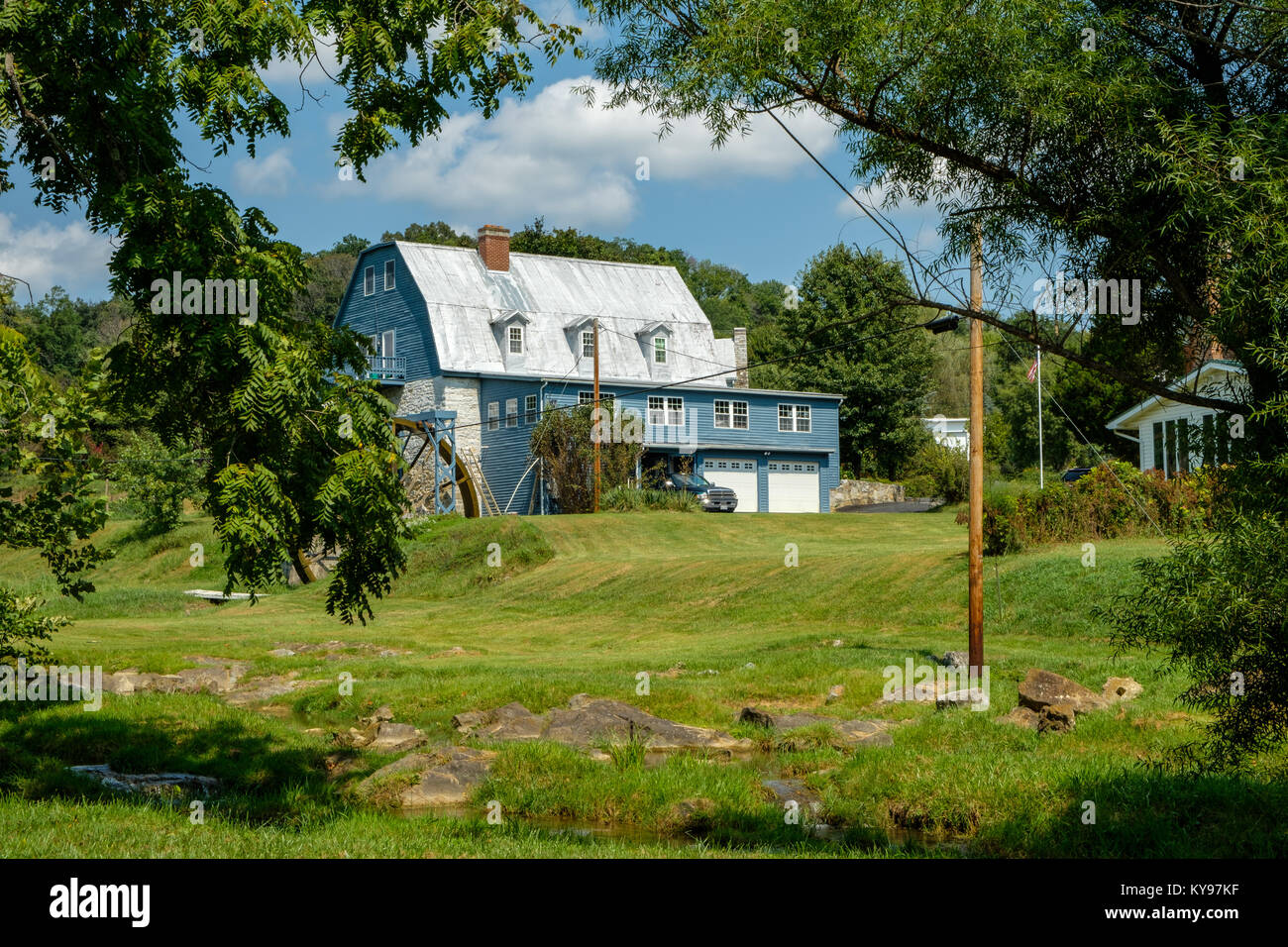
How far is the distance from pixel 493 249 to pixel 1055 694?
130 ft

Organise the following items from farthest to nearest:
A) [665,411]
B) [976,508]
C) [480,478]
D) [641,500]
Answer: [665,411] < [480,478] < [641,500] < [976,508]

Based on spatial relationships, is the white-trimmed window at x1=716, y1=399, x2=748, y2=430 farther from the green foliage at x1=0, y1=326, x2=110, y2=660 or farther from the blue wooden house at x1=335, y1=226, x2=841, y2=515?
the green foliage at x1=0, y1=326, x2=110, y2=660

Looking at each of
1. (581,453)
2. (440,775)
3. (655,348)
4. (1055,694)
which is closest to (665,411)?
(655,348)

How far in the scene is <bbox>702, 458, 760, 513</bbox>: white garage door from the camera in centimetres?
4969

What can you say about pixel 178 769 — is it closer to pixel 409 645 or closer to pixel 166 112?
pixel 166 112

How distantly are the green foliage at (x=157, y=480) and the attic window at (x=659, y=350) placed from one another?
62.5ft

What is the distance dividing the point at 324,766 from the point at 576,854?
560 centimetres

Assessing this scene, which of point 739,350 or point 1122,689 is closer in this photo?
point 1122,689

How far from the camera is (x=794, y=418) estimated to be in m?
51.6

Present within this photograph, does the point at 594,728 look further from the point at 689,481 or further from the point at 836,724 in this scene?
the point at 689,481

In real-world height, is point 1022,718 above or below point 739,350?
below

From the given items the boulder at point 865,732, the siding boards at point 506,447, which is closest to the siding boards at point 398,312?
the siding boards at point 506,447

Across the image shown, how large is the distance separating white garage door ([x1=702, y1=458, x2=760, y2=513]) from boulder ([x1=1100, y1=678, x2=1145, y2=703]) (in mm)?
35157

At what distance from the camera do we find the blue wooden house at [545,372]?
45.9m
